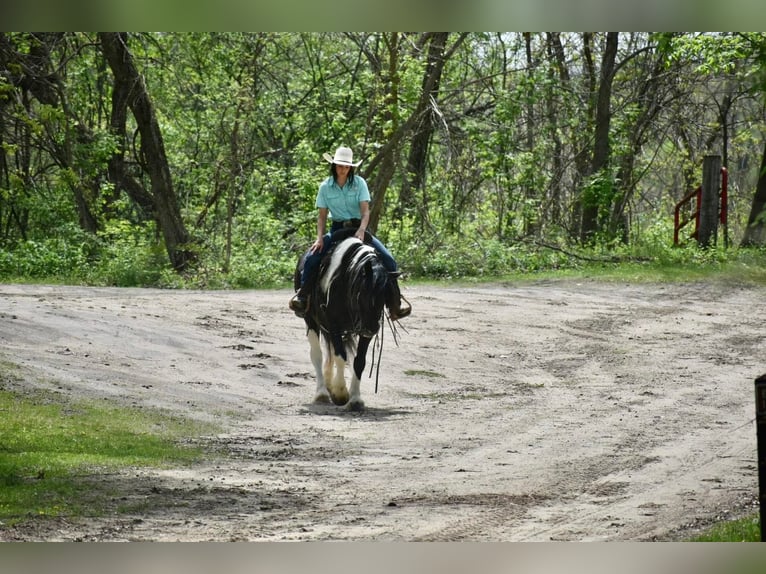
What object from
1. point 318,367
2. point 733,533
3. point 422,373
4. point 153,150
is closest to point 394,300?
point 422,373

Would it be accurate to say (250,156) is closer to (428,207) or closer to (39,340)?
(428,207)

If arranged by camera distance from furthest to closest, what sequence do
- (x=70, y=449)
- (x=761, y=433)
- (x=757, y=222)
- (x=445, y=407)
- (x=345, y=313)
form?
1. (x=345, y=313)
2. (x=445, y=407)
3. (x=757, y=222)
4. (x=70, y=449)
5. (x=761, y=433)

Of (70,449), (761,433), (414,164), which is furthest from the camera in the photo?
(414,164)

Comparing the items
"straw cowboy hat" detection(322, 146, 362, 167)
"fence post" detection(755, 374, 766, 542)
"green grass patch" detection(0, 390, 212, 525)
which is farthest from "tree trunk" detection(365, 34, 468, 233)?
"fence post" detection(755, 374, 766, 542)

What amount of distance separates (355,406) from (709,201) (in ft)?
6.56

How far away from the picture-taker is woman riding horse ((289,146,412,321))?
582cm

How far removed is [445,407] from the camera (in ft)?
18.7

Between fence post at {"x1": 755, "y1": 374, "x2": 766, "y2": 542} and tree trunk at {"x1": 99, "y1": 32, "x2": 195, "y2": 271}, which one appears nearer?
fence post at {"x1": 755, "y1": 374, "x2": 766, "y2": 542}

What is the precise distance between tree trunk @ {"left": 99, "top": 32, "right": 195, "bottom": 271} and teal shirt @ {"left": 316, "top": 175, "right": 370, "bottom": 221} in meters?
0.81

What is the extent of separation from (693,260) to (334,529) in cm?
225

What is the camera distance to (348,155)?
5.86 meters

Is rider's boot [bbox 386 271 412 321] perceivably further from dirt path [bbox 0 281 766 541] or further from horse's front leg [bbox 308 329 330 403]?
horse's front leg [bbox 308 329 330 403]

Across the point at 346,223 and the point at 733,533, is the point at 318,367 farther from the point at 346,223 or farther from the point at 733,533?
the point at 733,533
